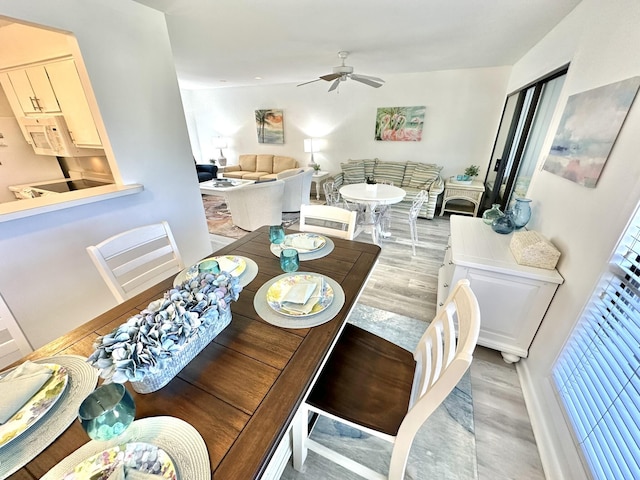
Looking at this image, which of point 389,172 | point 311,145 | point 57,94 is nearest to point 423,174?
point 389,172

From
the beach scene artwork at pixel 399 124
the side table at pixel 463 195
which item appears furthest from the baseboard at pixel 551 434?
the beach scene artwork at pixel 399 124

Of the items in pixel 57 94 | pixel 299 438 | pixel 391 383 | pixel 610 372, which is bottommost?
pixel 299 438

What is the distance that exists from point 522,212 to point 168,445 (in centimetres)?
243

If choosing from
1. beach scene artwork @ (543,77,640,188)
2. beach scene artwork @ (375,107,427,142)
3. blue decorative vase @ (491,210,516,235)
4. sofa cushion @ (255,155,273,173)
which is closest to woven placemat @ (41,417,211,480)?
beach scene artwork @ (543,77,640,188)

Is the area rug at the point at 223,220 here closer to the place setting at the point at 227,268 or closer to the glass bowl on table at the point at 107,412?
the place setting at the point at 227,268

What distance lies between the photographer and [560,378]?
1.21 metres

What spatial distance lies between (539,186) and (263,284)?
7.36ft

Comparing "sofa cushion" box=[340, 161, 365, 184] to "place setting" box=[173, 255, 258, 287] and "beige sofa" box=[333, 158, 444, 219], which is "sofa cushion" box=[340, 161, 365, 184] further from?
"place setting" box=[173, 255, 258, 287]

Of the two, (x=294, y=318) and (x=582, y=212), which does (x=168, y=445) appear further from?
(x=582, y=212)

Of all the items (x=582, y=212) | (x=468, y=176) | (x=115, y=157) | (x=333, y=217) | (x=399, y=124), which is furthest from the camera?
(x=399, y=124)

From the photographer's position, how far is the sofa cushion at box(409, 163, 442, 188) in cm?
433

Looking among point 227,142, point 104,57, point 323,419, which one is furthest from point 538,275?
point 227,142

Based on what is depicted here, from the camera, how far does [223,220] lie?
4262mm

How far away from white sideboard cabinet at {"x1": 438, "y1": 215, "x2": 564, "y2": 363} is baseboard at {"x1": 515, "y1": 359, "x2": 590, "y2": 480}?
25cm
